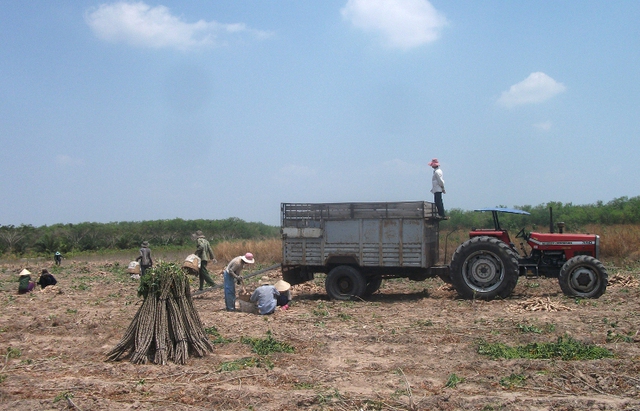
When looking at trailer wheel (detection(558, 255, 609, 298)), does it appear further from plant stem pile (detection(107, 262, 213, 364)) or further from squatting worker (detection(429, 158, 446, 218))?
plant stem pile (detection(107, 262, 213, 364))

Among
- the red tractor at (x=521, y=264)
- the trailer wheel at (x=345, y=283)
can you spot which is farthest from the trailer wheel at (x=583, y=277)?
the trailer wheel at (x=345, y=283)

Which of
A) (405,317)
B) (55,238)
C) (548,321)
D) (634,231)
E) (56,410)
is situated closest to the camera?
(56,410)

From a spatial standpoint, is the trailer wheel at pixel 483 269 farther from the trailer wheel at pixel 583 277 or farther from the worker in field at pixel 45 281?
the worker in field at pixel 45 281

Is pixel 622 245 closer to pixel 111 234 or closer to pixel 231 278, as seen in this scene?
pixel 231 278

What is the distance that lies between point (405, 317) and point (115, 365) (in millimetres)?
5297

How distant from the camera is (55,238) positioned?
133 ft

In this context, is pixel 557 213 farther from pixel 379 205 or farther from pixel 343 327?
pixel 343 327

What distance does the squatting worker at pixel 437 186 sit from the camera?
1361 cm

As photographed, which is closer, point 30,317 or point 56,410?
point 56,410

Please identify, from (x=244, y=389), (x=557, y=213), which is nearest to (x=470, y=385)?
(x=244, y=389)

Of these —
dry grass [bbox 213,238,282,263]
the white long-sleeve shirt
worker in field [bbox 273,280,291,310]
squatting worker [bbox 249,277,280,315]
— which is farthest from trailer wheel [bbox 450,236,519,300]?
dry grass [bbox 213,238,282,263]

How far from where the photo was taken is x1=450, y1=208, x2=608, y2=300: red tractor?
12547mm

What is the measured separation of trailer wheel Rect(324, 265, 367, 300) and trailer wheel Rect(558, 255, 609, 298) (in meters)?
4.26

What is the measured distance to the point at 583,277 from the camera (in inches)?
497
